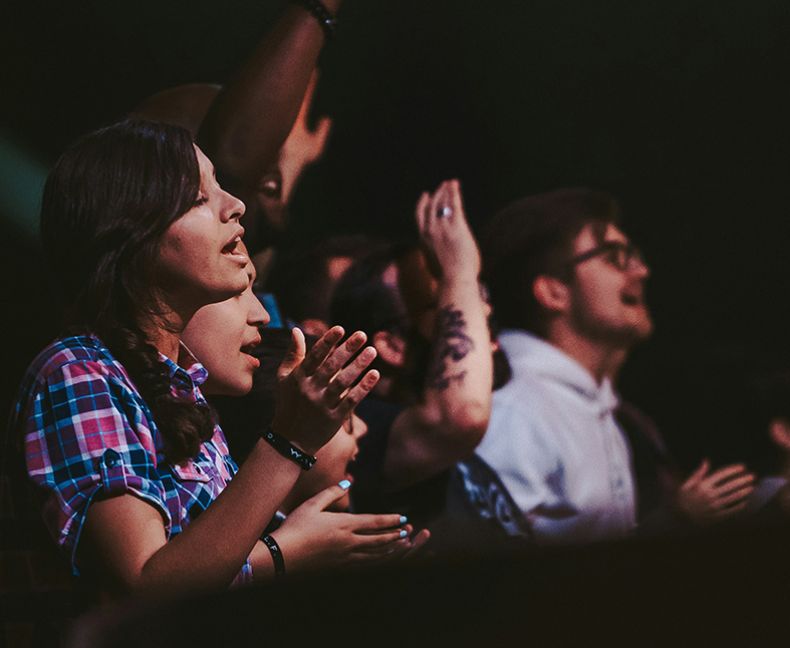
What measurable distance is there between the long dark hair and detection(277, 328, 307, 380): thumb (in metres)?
0.10

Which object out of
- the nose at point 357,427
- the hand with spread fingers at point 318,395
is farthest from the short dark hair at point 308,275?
the hand with spread fingers at point 318,395

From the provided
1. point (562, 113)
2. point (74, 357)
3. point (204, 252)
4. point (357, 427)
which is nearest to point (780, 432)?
point (562, 113)

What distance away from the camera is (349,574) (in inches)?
18.5

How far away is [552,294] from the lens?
6.35 ft

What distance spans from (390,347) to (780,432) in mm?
687

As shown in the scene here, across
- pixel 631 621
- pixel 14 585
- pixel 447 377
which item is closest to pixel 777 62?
pixel 447 377

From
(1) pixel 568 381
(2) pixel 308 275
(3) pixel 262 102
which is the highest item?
(3) pixel 262 102

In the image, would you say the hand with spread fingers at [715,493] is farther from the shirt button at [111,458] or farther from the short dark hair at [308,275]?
the shirt button at [111,458]

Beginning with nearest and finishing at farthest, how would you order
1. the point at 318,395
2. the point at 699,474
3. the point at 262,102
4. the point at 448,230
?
the point at 318,395, the point at 262,102, the point at 448,230, the point at 699,474

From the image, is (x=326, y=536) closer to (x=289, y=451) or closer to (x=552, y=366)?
(x=289, y=451)

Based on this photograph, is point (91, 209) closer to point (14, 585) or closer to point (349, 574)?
point (14, 585)

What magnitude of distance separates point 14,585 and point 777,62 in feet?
4.98

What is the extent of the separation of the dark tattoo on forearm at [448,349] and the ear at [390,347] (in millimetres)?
63

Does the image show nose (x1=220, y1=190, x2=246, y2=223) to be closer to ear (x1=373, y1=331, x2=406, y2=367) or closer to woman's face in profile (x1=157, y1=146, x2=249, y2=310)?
woman's face in profile (x1=157, y1=146, x2=249, y2=310)
